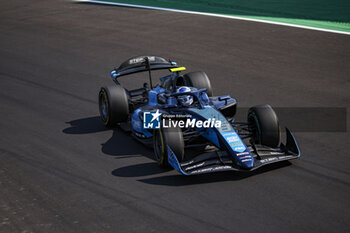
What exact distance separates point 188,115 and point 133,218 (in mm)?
2765

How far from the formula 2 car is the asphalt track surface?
0.26 meters

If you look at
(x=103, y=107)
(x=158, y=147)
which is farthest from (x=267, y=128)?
(x=103, y=107)

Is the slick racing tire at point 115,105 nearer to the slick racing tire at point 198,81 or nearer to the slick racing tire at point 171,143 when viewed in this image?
the slick racing tire at point 198,81

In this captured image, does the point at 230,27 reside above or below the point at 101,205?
above

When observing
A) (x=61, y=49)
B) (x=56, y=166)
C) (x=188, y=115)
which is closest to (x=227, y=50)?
(x=61, y=49)

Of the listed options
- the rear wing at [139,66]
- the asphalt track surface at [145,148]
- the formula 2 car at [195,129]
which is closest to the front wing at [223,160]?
the formula 2 car at [195,129]

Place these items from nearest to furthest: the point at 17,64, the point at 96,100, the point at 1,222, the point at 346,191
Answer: the point at 1,222 < the point at 346,191 < the point at 96,100 < the point at 17,64

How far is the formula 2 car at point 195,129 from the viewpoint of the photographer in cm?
863

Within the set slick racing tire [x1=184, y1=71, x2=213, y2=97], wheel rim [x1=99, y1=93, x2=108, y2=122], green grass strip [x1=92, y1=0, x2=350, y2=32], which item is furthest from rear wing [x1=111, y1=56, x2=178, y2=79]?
green grass strip [x1=92, y1=0, x2=350, y2=32]

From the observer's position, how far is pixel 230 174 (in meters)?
8.73

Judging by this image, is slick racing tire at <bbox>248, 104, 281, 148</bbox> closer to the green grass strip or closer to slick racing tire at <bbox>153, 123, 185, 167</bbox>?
slick racing tire at <bbox>153, 123, 185, 167</bbox>

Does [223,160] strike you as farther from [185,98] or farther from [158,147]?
[185,98]

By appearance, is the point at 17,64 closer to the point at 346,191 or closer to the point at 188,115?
the point at 188,115

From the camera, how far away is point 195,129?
9438mm
